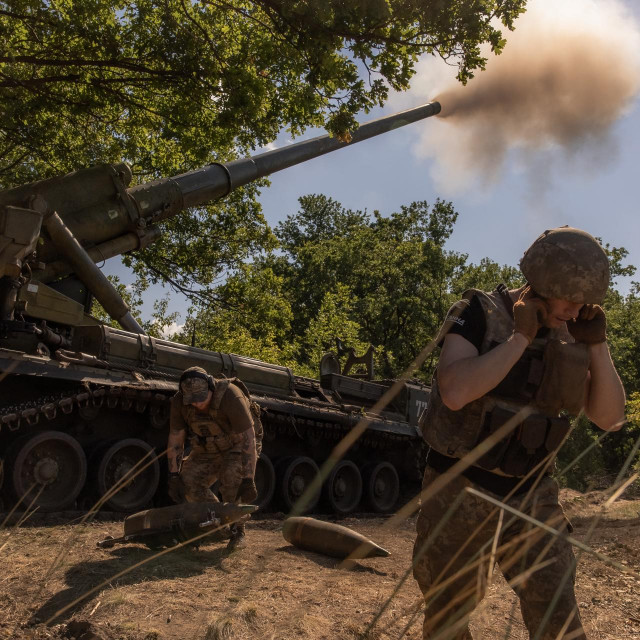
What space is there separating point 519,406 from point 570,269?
1.96 ft

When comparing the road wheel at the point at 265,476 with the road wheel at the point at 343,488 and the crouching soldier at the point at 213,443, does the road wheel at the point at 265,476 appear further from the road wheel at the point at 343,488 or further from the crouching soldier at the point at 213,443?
the crouching soldier at the point at 213,443

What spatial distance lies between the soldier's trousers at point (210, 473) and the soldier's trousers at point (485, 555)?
4.22 m

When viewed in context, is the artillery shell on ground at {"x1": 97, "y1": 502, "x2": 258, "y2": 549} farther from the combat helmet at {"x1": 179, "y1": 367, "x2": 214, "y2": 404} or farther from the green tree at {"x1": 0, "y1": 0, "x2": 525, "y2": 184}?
the green tree at {"x1": 0, "y1": 0, "x2": 525, "y2": 184}

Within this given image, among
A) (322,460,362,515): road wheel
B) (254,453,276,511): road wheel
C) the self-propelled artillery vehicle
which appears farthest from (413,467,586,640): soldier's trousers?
(322,460,362,515): road wheel

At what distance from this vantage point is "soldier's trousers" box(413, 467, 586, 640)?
2.92 meters

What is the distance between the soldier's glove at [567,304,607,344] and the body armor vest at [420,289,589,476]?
45mm

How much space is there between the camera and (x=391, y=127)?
51.2 ft

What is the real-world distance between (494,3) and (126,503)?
7536 millimetres

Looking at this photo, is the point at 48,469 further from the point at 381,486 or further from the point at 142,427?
the point at 381,486

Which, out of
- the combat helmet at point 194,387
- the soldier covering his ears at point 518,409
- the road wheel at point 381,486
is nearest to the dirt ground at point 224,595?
the soldier covering his ears at point 518,409

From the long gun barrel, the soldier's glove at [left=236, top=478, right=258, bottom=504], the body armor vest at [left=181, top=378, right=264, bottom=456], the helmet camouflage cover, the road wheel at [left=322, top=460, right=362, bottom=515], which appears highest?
the long gun barrel

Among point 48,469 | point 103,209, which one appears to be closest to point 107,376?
point 48,469

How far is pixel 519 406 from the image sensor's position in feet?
10.3

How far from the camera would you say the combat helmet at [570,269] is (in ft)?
9.48
